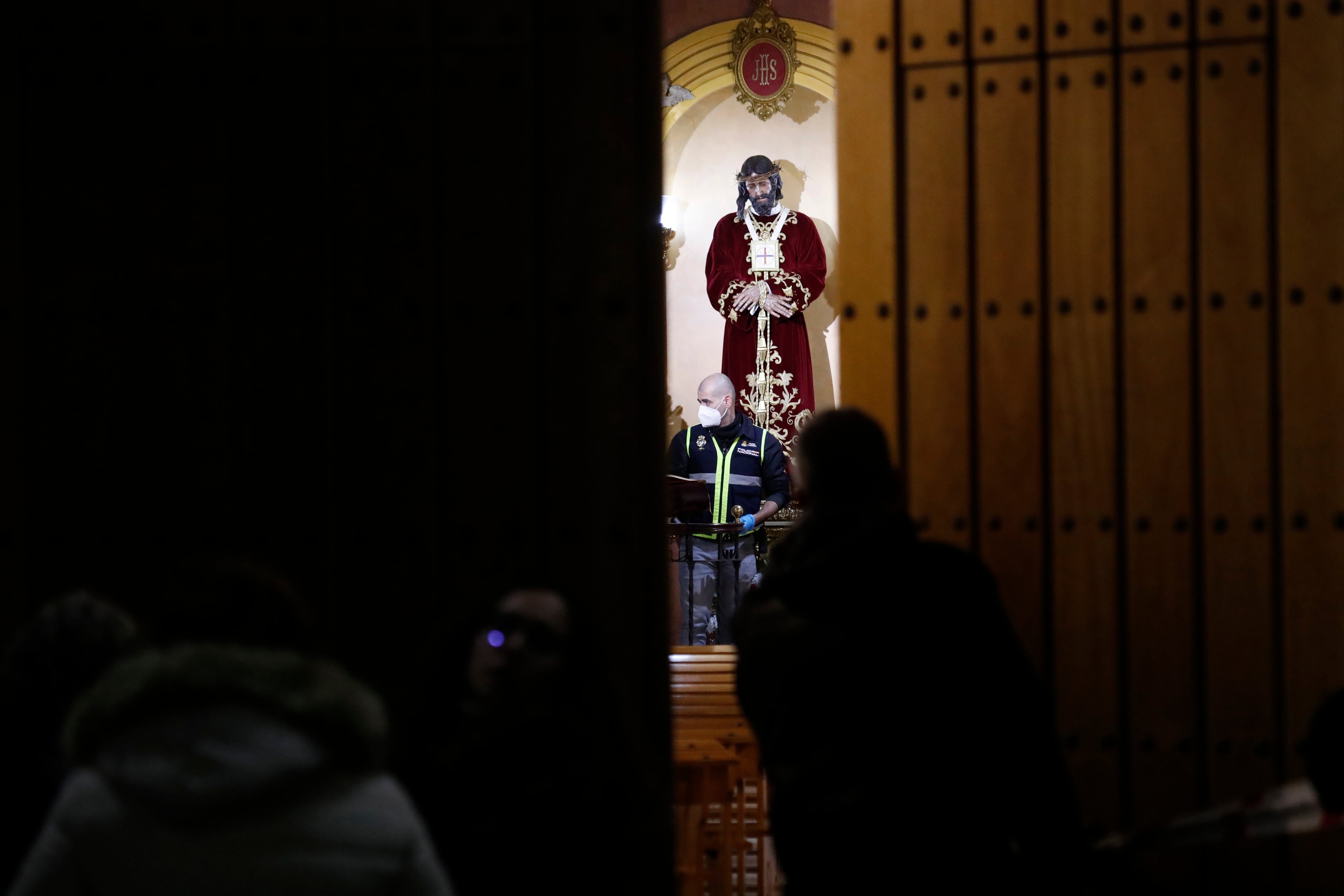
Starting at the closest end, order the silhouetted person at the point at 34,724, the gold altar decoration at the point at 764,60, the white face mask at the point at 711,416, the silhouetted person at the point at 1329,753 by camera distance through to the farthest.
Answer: the silhouetted person at the point at 1329,753
the silhouetted person at the point at 34,724
the white face mask at the point at 711,416
the gold altar decoration at the point at 764,60

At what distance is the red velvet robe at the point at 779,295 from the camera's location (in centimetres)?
1002

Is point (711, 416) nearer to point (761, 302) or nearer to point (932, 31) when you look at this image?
point (761, 302)

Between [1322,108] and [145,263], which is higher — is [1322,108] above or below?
above

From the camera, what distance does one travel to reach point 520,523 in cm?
233

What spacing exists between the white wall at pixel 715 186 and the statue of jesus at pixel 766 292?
0.62 feet

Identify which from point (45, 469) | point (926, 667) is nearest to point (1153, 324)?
point (926, 667)

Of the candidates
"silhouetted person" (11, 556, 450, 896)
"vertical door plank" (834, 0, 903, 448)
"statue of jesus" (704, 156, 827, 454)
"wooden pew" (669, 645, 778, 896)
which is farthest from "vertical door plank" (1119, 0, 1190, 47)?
"statue of jesus" (704, 156, 827, 454)

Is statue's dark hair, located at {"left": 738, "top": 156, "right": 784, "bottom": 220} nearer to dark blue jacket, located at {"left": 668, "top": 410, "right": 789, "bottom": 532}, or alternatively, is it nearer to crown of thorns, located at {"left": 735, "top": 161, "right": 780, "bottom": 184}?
crown of thorns, located at {"left": 735, "top": 161, "right": 780, "bottom": 184}

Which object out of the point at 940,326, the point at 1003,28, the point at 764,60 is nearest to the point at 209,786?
the point at 940,326

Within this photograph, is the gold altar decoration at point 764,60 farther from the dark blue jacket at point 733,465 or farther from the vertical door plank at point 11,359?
the vertical door plank at point 11,359

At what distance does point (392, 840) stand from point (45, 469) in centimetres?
142

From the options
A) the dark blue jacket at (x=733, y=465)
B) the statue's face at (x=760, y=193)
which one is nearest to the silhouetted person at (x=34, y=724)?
the dark blue jacket at (x=733, y=465)

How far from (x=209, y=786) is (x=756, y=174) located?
9.21m

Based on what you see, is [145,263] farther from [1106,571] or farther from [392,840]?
[1106,571]
